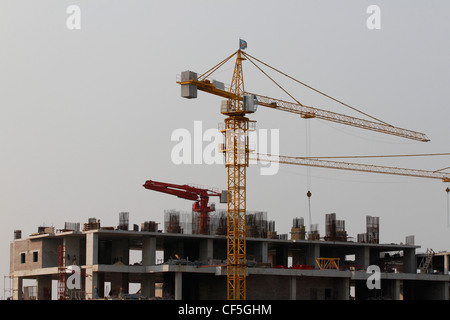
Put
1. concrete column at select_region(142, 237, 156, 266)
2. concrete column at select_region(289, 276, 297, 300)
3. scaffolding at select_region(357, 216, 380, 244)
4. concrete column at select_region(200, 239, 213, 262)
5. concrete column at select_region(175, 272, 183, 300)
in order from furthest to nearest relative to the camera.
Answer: scaffolding at select_region(357, 216, 380, 244), concrete column at select_region(200, 239, 213, 262), concrete column at select_region(289, 276, 297, 300), concrete column at select_region(142, 237, 156, 266), concrete column at select_region(175, 272, 183, 300)

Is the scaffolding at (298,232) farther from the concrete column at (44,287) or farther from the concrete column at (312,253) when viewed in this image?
the concrete column at (44,287)

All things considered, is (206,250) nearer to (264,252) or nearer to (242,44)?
(264,252)

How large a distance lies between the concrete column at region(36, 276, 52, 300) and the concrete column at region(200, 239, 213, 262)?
73.2ft

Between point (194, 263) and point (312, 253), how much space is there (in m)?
23.2

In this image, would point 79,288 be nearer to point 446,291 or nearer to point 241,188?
point 241,188

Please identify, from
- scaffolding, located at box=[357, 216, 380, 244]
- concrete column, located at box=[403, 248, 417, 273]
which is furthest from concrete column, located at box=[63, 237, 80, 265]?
concrete column, located at box=[403, 248, 417, 273]

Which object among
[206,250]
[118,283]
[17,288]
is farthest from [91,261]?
[17,288]

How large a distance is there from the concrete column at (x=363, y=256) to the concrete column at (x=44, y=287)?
4815 centimetres

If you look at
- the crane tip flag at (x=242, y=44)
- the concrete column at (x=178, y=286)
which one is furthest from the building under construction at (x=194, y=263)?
the crane tip flag at (x=242, y=44)

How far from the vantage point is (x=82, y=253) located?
412ft

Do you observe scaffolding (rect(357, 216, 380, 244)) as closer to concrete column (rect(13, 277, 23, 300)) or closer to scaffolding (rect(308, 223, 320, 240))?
scaffolding (rect(308, 223, 320, 240))

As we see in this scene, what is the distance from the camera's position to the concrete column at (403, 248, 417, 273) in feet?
486

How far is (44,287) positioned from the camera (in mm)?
128500

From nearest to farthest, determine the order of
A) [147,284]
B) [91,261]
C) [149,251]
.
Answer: [91,261]
[147,284]
[149,251]
